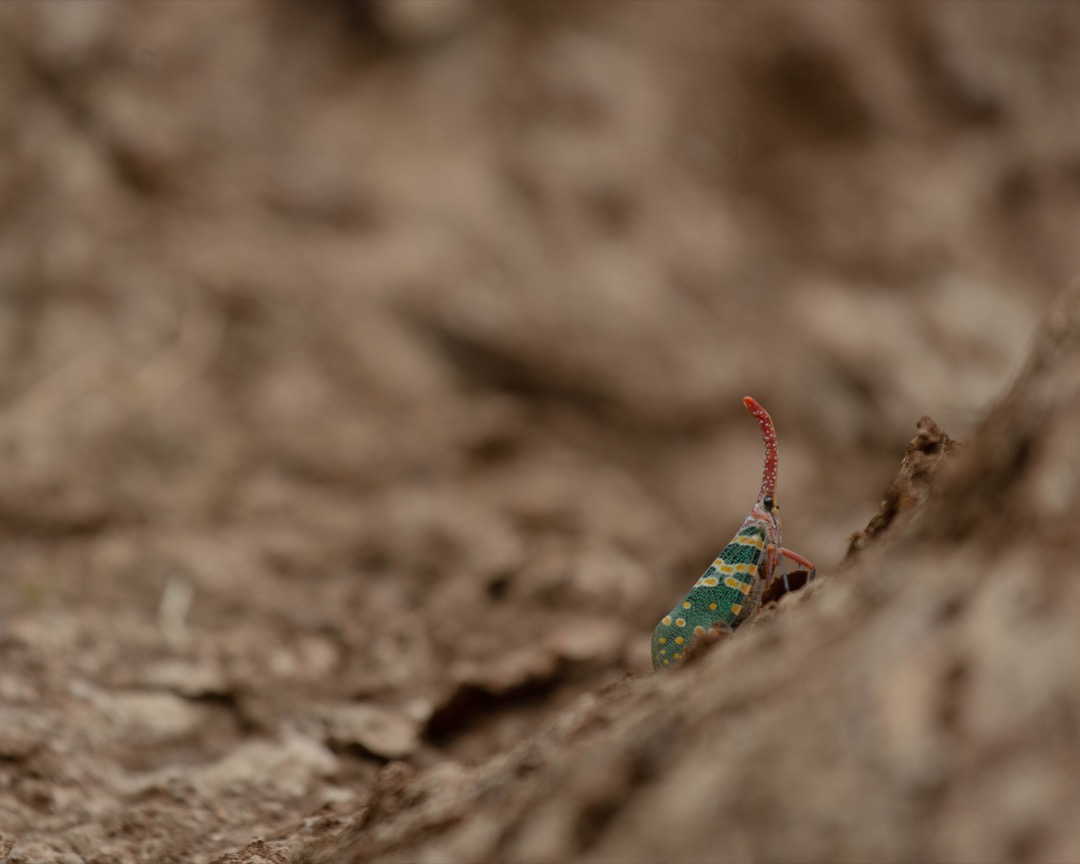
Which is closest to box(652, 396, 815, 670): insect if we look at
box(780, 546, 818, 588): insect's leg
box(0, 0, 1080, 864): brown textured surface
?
box(780, 546, 818, 588): insect's leg

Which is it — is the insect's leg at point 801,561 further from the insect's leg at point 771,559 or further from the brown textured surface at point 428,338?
the brown textured surface at point 428,338

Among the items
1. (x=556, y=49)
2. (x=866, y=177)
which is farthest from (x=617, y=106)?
(x=866, y=177)

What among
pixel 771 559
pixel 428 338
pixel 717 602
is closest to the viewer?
pixel 717 602

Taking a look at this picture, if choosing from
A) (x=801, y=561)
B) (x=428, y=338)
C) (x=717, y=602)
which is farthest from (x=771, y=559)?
(x=428, y=338)

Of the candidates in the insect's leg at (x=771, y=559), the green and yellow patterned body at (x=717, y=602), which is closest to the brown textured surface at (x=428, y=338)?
the green and yellow patterned body at (x=717, y=602)

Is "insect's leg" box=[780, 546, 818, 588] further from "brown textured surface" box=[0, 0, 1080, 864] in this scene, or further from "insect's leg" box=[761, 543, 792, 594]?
"brown textured surface" box=[0, 0, 1080, 864]

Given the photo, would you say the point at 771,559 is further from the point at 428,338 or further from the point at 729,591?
the point at 428,338
